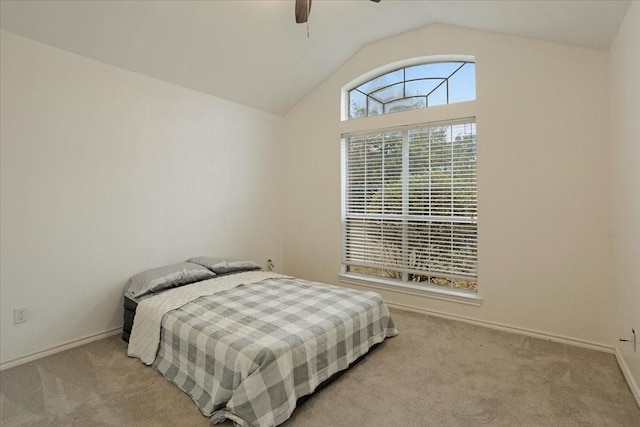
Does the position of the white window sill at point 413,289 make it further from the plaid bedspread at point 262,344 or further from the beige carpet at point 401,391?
the plaid bedspread at point 262,344

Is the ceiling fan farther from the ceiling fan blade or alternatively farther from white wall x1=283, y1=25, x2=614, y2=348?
white wall x1=283, y1=25, x2=614, y2=348

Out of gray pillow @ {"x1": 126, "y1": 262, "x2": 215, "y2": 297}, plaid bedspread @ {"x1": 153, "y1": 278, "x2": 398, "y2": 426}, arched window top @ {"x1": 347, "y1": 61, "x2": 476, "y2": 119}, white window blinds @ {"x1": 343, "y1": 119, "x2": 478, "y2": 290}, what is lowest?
plaid bedspread @ {"x1": 153, "y1": 278, "x2": 398, "y2": 426}

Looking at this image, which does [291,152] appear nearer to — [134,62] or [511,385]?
[134,62]

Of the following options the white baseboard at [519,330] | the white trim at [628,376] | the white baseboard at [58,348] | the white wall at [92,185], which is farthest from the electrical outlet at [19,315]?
the white trim at [628,376]

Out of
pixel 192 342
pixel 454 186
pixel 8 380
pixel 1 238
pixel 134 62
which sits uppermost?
Answer: pixel 134 62

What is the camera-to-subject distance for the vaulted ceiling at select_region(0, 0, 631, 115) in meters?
2.37

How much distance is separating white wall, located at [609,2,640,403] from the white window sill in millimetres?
1099

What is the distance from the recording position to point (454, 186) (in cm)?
333

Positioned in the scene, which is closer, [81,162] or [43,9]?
[43,9]

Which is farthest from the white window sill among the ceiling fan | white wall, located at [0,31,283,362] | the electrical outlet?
the electrical outlet

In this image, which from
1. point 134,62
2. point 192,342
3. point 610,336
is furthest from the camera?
point 134,62

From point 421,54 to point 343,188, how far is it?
67.8 inches

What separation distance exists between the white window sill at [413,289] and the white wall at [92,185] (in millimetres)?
1587

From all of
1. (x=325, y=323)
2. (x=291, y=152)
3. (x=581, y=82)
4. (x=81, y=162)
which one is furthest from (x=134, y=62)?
(x=581, y=82)
